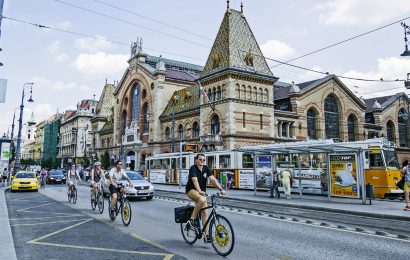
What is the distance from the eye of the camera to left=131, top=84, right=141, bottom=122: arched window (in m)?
49.2

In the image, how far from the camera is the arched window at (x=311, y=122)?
39688 mm

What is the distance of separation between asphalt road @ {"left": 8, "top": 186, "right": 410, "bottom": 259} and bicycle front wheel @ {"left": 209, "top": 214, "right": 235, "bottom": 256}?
6.2 inches

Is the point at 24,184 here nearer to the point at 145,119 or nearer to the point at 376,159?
the point at 376,159

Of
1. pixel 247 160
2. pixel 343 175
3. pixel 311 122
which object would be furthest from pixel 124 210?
pixel 311 122

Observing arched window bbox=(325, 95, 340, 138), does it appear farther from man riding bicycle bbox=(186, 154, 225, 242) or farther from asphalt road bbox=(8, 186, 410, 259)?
man riding bicycle bbox=(186, 154, 225, 242)

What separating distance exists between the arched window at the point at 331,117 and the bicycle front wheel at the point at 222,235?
38.0 meters

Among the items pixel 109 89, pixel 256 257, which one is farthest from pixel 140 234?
pixel 109 89

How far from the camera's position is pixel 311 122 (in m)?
40.1

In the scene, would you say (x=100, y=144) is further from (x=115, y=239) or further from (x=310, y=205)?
(x=115, y=239)

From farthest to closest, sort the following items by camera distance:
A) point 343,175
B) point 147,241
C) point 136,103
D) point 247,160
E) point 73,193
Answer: point 136,103 → point 247,160 → point 343,175 → point 73,193 → point 147,241

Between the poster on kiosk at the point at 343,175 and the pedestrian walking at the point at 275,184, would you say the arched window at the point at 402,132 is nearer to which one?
the poster on kiosk at the point at 343,175

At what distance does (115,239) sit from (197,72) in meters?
53.7

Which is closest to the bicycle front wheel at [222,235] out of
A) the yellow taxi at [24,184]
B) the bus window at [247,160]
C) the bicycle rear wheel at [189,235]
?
the bicycle rear wheel at [189,235]

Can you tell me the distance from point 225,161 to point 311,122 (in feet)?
62.7
